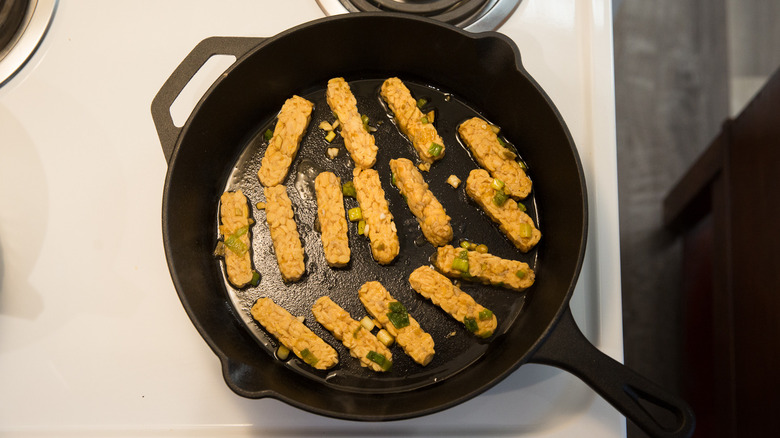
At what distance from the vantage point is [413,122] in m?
1.47

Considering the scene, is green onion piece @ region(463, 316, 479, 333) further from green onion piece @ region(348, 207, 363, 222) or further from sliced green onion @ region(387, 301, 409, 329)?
green onion piece @ region(348, 207, 363, 222)

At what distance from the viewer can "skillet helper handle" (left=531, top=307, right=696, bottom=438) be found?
105 cm

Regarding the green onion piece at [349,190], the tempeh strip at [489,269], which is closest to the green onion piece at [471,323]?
the tempeh strip at [489,269]

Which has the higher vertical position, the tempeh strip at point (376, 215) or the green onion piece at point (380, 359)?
the tempeh strip at point (376, 215)

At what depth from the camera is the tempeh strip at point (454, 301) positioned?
137 centimetres

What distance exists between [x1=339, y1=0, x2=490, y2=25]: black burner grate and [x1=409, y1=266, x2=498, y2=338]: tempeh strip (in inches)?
26.1

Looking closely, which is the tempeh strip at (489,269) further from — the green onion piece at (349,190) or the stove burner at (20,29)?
the stove burner at (20,29)

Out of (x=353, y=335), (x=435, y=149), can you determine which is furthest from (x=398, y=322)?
(x=435, y=149)

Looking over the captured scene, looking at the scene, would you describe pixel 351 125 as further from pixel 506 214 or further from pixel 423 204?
pixel 506 214

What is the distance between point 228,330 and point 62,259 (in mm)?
474

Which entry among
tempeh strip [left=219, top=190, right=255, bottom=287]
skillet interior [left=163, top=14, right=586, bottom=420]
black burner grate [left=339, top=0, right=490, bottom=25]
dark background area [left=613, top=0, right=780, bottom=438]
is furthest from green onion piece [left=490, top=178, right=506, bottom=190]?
dark background area [left=613, top=0, right=780, bottom=438]

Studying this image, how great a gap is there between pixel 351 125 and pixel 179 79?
0.44 meters

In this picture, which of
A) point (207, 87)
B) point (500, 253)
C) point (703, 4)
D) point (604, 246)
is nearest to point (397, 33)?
point (207, 87)

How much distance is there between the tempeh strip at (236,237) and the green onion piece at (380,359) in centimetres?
37
